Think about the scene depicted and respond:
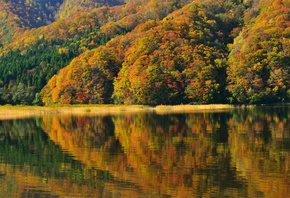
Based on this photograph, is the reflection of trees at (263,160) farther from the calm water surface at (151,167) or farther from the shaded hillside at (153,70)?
the shaded hillside at (153,70)

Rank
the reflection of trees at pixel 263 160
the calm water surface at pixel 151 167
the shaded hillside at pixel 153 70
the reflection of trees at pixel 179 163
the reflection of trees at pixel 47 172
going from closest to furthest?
the reflection of trees at pixel 263 160 → the calm water surface at pixel 151 167 → the reflection of trees at pixel 179 163 → the reflection of trees at pixel 47 172 → the shaded hillside at pixel 153 70

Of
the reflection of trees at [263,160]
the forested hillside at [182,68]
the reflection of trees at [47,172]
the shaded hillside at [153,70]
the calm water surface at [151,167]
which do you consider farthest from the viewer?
the shaded hillside at [153,70]

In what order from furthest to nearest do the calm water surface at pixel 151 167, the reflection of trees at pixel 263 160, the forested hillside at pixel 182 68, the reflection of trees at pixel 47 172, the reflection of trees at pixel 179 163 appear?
the forested hillside at pixel 182 68 → the reflection of trees at pixel 47 172 → the reflection of trees at pixel 179 163 → the calm water surface at pixel 151 167 → the reflection of trees at pixel 263 160

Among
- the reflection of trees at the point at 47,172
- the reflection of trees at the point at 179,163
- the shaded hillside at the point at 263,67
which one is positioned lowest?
the reflection of trees at the point at 47,172

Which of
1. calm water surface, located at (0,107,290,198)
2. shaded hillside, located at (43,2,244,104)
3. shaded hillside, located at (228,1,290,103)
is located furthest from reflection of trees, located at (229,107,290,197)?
shaded hillside, located at (43,2,244,104)

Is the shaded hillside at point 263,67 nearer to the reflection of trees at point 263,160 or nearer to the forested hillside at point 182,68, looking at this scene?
the forested hillside at point 182,68

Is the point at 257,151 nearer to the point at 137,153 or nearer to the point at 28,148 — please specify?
the point at 137,153

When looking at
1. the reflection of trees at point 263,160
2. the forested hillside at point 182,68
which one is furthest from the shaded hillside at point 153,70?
the reflection of trees at point 263,160

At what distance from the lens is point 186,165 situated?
21.0m

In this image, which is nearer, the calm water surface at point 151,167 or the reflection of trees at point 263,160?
the reflection of trees at point 263,160

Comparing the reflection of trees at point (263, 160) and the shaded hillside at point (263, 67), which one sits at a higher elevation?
the shaded hillside at point (263, 67)

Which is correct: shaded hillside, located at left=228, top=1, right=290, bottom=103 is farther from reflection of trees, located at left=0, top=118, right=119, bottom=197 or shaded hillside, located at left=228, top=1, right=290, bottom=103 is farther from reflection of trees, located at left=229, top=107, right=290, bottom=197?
reflection of trees, located at left=0, top=118, right=119, bottom=197

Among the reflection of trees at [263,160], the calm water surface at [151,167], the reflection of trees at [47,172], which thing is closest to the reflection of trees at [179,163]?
the calm water surface at [151,167]

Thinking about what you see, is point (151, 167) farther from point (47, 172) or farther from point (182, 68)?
point (182, 68)
